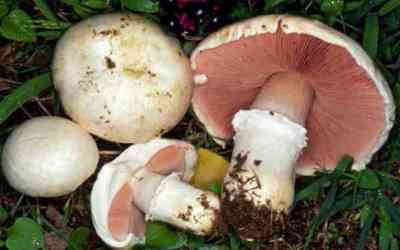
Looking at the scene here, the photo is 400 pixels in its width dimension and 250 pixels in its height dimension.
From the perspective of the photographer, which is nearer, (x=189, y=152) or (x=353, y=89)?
(x=353, y=89)

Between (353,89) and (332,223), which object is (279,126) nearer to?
(353,89)

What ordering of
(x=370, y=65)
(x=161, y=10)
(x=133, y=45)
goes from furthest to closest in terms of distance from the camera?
(x=161, y=10)
(x=133, y=45)
(x=370, y=65)

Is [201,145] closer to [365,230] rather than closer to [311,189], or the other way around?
[311,189]

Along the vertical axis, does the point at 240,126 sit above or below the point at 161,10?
below

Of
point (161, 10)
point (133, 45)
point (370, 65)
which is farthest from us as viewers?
point (161, 10)

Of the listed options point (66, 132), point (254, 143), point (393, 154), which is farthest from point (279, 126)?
point (66, 132)

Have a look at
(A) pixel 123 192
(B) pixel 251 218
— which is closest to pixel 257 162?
(B) pixel 251 218

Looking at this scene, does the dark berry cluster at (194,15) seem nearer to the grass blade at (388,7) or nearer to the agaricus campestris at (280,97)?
the agaricus campestris at (280,97)
